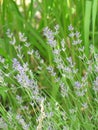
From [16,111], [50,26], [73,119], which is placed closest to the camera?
[73,119]

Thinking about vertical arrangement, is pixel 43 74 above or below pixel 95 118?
above

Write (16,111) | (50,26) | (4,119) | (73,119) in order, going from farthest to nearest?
(50,26), (16,111), (4,119), (73,119)

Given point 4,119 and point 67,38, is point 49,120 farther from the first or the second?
point 67,38

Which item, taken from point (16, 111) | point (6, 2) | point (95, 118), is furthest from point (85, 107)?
point (6, 2)

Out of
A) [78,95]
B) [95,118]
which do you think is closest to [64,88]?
[78,95]

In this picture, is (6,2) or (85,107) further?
(6,2)

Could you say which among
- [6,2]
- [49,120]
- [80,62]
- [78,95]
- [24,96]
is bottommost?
[49,120]

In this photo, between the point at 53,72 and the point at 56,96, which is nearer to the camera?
the point at 53,72
